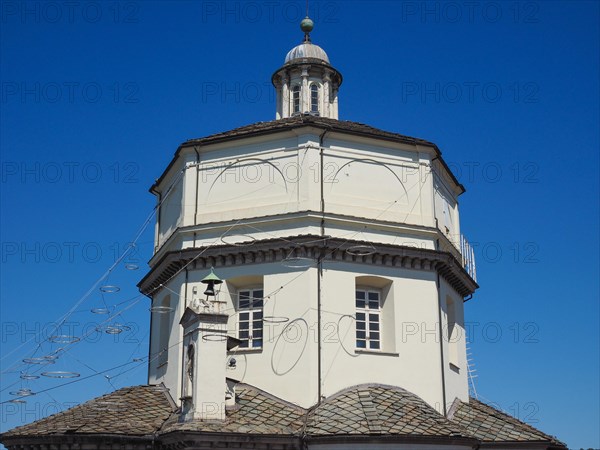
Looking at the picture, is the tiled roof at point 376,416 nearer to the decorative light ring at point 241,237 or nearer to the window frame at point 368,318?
the window frame at point 368,318

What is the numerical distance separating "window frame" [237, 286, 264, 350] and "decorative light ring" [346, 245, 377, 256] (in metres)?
3.38

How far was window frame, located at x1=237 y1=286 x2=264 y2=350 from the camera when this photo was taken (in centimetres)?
2645

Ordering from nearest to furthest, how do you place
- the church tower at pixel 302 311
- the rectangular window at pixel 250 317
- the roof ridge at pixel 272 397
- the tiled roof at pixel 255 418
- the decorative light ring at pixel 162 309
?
the tiled roof at pixel 255 418 → the church tower at pixel 302 311 → the roof ridge at pixel 272 397 → the rectangular window at pixel 250 317 → the decorative light ring at pixel 162 309

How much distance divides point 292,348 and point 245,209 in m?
5.41

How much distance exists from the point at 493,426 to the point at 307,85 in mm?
15923

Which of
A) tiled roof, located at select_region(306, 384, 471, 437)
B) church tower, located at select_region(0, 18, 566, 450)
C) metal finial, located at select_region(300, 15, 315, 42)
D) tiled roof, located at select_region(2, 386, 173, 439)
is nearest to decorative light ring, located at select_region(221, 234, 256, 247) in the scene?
church tower, located at select_region(0, 18, 566, 450)

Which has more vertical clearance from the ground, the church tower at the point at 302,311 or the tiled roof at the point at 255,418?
the church tower at the point at 302,311

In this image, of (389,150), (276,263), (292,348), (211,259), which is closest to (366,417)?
(292,348)

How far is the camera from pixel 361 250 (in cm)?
2658

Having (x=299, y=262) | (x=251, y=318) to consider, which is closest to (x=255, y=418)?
(x=251, y=318)

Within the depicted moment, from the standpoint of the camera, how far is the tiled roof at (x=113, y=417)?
24.3 metres

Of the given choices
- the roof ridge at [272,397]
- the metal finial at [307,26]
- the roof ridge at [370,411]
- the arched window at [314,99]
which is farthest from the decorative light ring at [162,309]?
the metal finial at [307,26]

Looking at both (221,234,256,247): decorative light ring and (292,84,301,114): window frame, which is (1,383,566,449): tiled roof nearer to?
(221,234,256,247): decorative light ring

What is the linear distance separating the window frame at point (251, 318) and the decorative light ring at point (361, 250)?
3.38 meters
